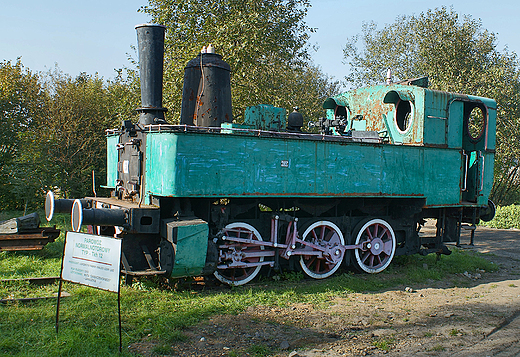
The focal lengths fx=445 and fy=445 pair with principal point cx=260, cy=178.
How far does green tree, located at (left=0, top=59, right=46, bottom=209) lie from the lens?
15.5 m

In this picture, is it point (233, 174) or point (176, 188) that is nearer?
point (176, 188)

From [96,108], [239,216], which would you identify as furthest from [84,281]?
[96,108]

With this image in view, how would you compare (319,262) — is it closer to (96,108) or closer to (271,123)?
(271,123)

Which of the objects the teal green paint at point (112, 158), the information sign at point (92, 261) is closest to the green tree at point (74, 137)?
the teal green paint at point (112, 158)

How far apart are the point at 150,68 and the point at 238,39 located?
7.63 meters

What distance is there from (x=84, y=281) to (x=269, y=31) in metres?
12.2

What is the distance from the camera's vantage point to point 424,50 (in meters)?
22.1

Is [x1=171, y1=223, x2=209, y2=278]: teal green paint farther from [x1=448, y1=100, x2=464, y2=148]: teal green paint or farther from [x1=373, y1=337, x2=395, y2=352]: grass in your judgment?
[x1=448, y1=100, x2=464, y2=148]: teal green paint

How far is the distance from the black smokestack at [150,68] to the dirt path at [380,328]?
11.1 feet

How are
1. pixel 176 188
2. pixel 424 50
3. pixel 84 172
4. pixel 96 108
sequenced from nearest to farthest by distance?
pixel 176 188
pixel 84 172
pixel 96 108
pixel 424 50


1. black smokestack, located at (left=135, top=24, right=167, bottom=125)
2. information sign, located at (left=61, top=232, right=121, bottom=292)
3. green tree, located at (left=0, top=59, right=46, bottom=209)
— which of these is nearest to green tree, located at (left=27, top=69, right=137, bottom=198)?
green tree, located at (left=0, top=59, right=46, bottom=209)

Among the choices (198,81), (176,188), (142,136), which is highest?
(198,81)

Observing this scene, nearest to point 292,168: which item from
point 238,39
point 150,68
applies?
point 150,68

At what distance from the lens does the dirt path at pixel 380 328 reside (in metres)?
4.40
